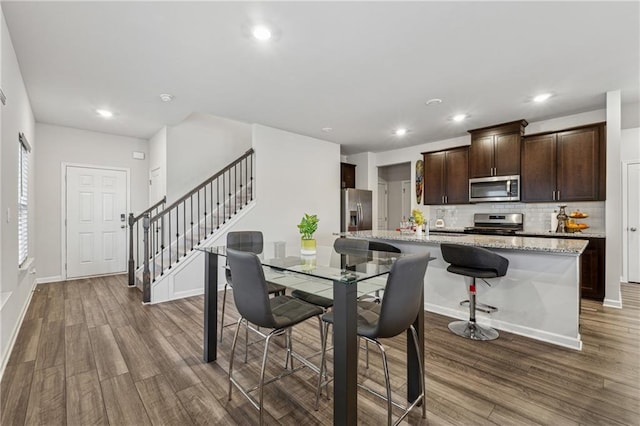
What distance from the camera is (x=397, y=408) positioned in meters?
1.83

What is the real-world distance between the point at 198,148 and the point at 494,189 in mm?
5326

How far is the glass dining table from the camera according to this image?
1393 mm

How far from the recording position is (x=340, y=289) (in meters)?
1.43

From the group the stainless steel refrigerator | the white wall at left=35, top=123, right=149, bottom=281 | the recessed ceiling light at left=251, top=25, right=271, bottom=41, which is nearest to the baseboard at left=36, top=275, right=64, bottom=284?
the white wall at left=35, top=123, right=149, bottom=281

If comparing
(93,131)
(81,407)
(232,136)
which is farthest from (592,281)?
(93,131)

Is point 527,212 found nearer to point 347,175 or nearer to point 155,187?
point 347,175

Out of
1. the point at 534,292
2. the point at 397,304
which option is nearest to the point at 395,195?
A: the point at 534,292

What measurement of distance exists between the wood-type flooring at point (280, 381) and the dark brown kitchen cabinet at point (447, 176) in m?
2.79

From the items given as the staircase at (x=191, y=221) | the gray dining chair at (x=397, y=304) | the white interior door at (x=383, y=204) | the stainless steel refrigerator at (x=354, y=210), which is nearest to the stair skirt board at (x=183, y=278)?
the staircase at (x=191, y=221)

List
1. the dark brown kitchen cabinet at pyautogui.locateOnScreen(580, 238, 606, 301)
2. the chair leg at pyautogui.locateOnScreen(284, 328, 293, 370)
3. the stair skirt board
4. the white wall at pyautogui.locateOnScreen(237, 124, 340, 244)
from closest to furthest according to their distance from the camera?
1. the chair leg at pyautogui.locateOnScreen(284, 328, 293, 370)
2. the dark brown kitchen cabinet at pyautogui.locateOnScreen(580, 238, 606, 301)
3. the stair skirt board
4. the white wall at pyautogui.locateOnScreen(237, 124, 340, 244)

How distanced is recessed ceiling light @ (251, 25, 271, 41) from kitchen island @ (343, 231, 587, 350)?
242cm

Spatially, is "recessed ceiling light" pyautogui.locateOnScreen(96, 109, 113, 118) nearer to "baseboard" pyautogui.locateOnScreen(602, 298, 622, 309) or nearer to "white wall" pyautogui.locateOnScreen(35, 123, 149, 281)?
"white wall" pyautogui.locateOnScreen(35, 123, 149, 281)

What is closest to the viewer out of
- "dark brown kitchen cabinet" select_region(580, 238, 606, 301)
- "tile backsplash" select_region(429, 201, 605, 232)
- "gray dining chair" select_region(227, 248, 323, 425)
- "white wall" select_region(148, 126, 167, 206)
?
"gray dining chair" select_region(227, 248, 323, 425)

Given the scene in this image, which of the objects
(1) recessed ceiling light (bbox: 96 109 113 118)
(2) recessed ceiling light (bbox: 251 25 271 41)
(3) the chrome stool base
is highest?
(1) recessed ceiling light (bbox: 96 109 113 118)
